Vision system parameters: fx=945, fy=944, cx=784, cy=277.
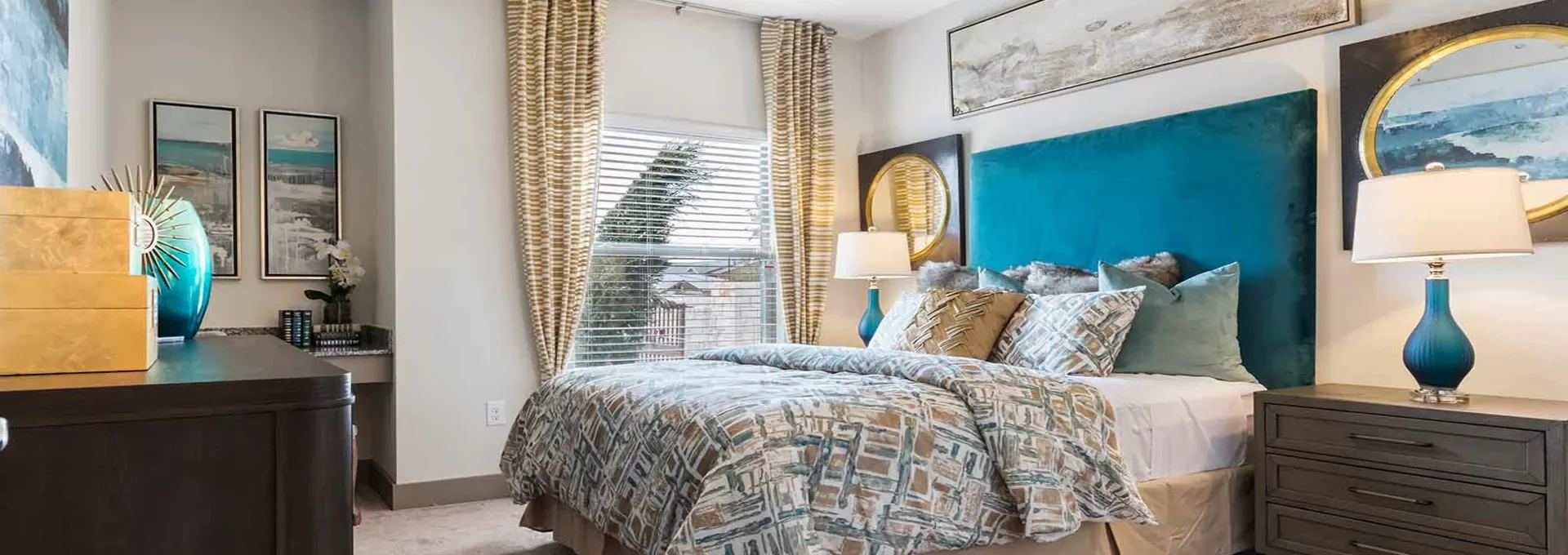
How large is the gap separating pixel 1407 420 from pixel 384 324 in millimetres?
3637

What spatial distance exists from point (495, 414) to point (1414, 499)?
328cm

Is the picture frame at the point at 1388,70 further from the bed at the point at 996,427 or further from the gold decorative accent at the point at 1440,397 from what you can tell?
the gold decorative accent at the point at 1440,397

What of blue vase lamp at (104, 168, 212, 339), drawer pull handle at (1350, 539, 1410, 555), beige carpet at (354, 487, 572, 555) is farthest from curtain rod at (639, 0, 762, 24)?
drawer pull handle at (1350, 539, 1410, 555)

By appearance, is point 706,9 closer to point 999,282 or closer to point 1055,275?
point 999,282

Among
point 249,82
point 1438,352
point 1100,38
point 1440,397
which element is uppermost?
point 1100,38

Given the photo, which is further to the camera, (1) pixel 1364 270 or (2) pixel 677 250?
(2) pixel 677 250

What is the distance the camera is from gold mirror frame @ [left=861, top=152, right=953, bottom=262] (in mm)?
4547

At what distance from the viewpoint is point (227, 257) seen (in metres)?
3.93

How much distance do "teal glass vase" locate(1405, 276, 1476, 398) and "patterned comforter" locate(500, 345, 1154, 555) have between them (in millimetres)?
832

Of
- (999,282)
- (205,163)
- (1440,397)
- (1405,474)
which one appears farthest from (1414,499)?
(205,163)

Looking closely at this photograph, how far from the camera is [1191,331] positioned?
3.10 meters

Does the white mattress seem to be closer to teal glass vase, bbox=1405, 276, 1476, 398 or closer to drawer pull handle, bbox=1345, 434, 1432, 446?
drawer pull handle, bbox=1345, 434, 1432, 446

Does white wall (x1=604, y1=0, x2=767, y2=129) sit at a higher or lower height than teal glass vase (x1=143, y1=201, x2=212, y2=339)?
higher

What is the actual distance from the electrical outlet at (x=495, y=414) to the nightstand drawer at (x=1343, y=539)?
2925mm
